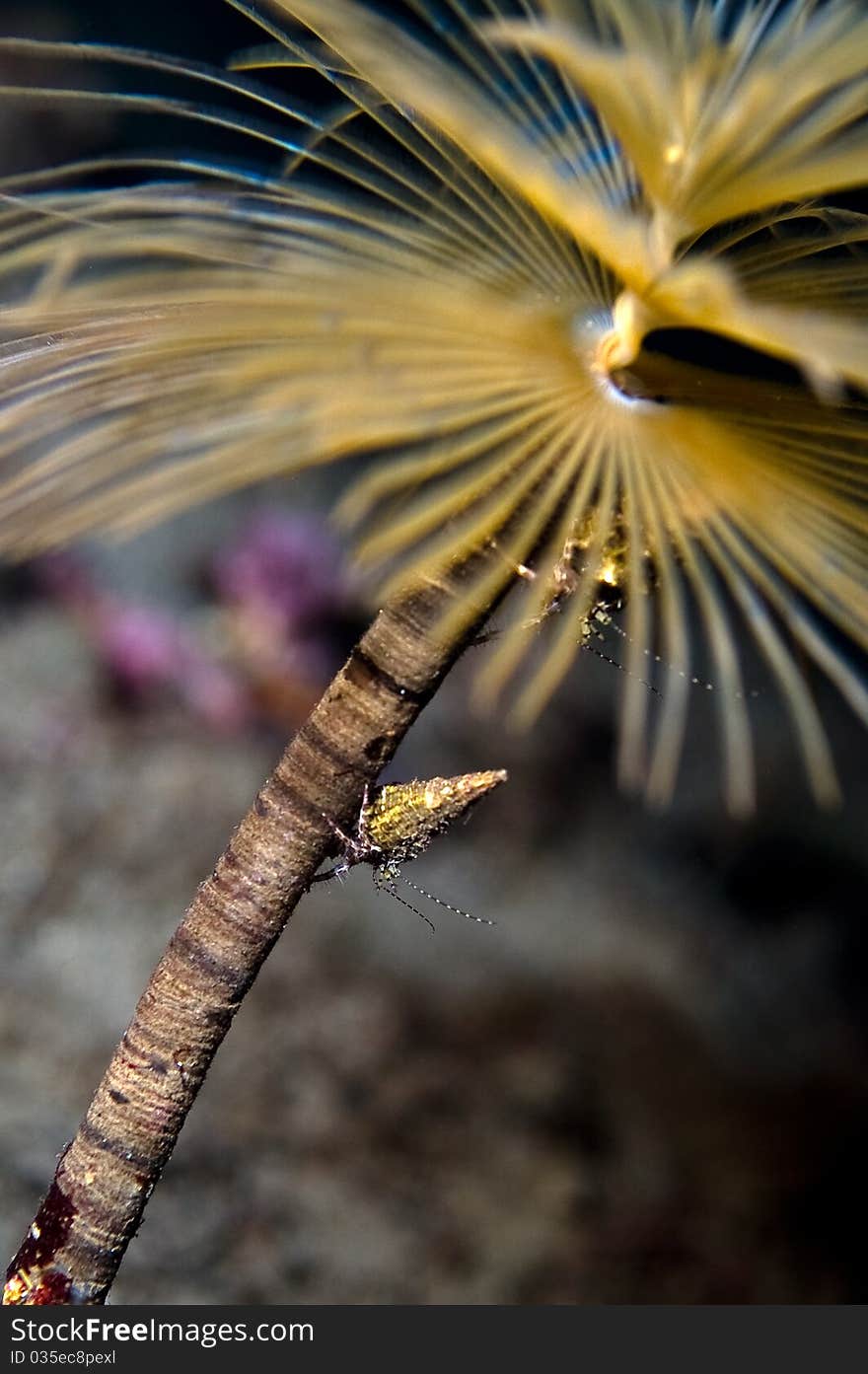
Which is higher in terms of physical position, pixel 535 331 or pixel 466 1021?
pixel 535 331

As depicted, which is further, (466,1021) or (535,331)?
(466,1021)

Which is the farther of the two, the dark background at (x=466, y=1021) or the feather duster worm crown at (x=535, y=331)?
the dark background at (x=466, y=1021)

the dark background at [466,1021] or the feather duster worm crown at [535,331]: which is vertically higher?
the feather duster worm crown at [535,331]

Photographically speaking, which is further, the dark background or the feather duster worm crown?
the dark background

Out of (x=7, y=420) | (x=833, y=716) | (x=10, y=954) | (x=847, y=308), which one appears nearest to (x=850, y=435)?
(x=847, y=308)

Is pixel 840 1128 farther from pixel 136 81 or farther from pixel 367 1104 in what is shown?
pixel 136 81
